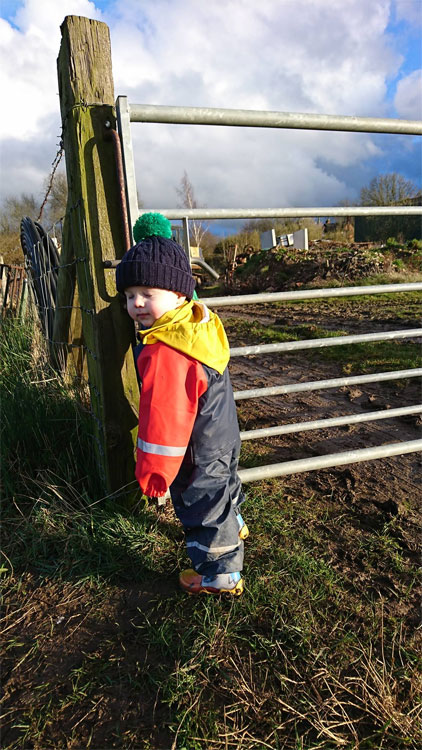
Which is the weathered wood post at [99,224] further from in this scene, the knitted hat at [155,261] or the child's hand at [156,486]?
the child's hand at [156,486]

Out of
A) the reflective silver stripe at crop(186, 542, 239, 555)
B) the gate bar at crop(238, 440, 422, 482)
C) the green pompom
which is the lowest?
the reflective silver stripe at crop(186, 542, 239, 555)

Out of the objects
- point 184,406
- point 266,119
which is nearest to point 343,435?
point 184,406

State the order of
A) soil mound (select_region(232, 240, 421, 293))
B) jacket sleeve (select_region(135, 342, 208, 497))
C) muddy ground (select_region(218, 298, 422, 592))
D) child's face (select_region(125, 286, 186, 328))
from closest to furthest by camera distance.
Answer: jacket sleeve (select_region(135, 342, 208, 497)) < child's face (select_region(125, 286, 186, 328)) < muddy ground (select_region(218, 298, 422, 592)) < soil mound (select_region(232, 240, 421, 293))

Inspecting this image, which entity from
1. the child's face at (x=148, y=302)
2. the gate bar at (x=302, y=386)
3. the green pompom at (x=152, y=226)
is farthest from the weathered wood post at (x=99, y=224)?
the gate bar at (x=302, y=386)

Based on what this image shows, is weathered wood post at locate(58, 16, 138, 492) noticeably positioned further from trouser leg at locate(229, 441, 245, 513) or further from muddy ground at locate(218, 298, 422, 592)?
muddy ground at locate(218, 298, 422, 592)

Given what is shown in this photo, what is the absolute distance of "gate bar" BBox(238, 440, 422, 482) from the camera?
91.4 inches

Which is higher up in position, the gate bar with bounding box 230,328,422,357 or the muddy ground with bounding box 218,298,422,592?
the gate bar with bounding box 230,328,422,357

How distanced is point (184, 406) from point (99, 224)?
0.89m

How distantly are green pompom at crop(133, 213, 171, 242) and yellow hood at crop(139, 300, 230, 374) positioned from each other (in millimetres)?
286

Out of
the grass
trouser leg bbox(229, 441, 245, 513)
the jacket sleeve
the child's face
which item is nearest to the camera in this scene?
the grass

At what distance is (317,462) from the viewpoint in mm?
2402

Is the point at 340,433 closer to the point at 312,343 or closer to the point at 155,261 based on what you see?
the point at 312,343

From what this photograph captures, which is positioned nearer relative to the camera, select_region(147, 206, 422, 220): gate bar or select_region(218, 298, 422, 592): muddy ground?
select_region(147, 206, 422, 220): gate bar

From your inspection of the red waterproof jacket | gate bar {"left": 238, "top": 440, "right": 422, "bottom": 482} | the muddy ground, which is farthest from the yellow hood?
the muddy ground
